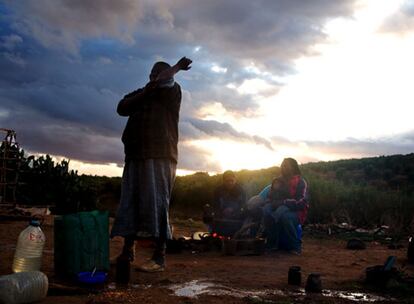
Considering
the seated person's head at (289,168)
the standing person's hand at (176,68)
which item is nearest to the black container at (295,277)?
the standing person's hand at (176,68)

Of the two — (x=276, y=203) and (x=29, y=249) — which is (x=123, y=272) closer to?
(x=29, y=249)

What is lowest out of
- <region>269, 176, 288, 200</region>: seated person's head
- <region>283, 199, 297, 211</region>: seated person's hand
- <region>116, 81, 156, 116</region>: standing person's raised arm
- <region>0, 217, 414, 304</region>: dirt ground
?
<region>0, 217, 414, 304</region>: dirt ground

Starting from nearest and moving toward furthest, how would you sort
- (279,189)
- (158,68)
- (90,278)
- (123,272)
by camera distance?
(90,278) → (123,272) → (158,68) → (279,189)

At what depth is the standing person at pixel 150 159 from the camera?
5566 mm

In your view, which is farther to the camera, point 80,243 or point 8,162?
point 8,162

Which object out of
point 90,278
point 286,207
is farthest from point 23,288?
point 286,207

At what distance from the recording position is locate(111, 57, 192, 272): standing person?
557 cm

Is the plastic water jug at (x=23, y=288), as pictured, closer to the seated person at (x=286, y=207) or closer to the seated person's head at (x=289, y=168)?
the seated person at (x=286, y=207)

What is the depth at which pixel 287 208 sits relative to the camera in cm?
894

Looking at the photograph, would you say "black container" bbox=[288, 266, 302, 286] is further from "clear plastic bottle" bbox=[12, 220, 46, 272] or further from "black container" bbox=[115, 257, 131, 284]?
"clear plastic bottle" bbox=[12, 220, 46, 272]

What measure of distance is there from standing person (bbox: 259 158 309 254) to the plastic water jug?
17.7ft

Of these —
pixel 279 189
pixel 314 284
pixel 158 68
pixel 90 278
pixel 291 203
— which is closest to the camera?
pixel 90 278

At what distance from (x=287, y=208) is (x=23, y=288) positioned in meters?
5.77

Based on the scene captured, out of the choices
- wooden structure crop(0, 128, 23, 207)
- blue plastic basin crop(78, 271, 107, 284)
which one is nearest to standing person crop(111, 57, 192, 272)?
blue plastic basin crop(78, 271, 107, 284)
